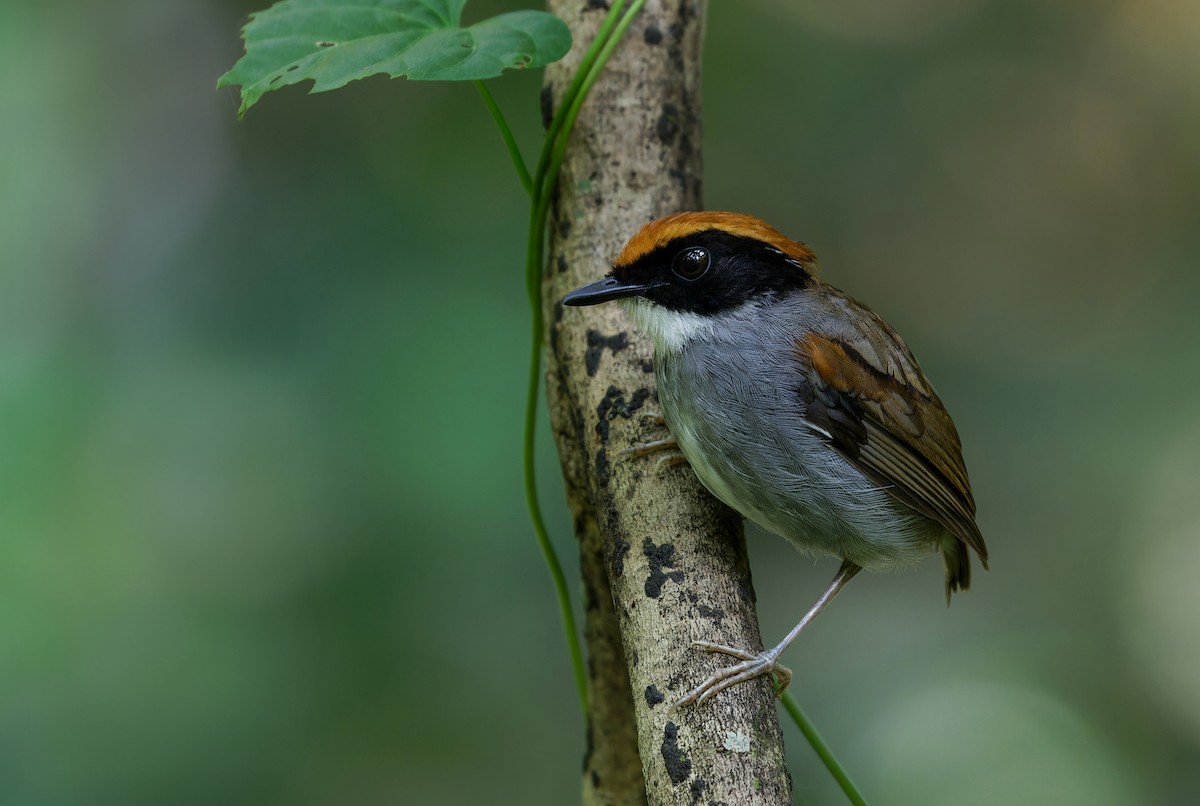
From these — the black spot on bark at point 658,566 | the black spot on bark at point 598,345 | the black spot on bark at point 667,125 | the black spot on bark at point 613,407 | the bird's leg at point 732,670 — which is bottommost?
the bird's leg at point 732,670

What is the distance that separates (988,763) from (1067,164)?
3.41m

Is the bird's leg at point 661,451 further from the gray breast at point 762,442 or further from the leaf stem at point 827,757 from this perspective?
the leaf stem at point 827,757

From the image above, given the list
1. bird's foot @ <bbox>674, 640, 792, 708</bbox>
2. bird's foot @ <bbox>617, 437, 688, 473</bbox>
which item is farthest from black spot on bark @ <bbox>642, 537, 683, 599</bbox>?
bird's foot @ <bbox>617, 437, 688, 473</bbox>

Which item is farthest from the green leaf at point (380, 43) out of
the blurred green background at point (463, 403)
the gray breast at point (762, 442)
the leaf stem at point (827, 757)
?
the leaf stem at point (827, 757)

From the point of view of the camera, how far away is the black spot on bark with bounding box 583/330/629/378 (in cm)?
276

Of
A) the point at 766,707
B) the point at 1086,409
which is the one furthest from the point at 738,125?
the point at 766,707

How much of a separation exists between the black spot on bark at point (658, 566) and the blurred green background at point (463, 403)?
1.50m

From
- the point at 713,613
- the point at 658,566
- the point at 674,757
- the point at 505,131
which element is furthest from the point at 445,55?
the point at 674,757

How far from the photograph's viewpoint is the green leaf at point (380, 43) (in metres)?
2.48

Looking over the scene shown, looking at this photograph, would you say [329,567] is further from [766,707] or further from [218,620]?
[766,707]

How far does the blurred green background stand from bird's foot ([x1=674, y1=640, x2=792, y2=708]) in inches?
69.9

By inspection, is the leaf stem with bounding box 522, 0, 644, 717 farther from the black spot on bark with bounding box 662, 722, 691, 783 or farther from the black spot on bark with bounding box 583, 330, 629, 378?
the black spot on bark with bounding box 662, 722, 691, 783

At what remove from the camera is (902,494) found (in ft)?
8.80

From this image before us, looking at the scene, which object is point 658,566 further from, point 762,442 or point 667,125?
point 667,125
